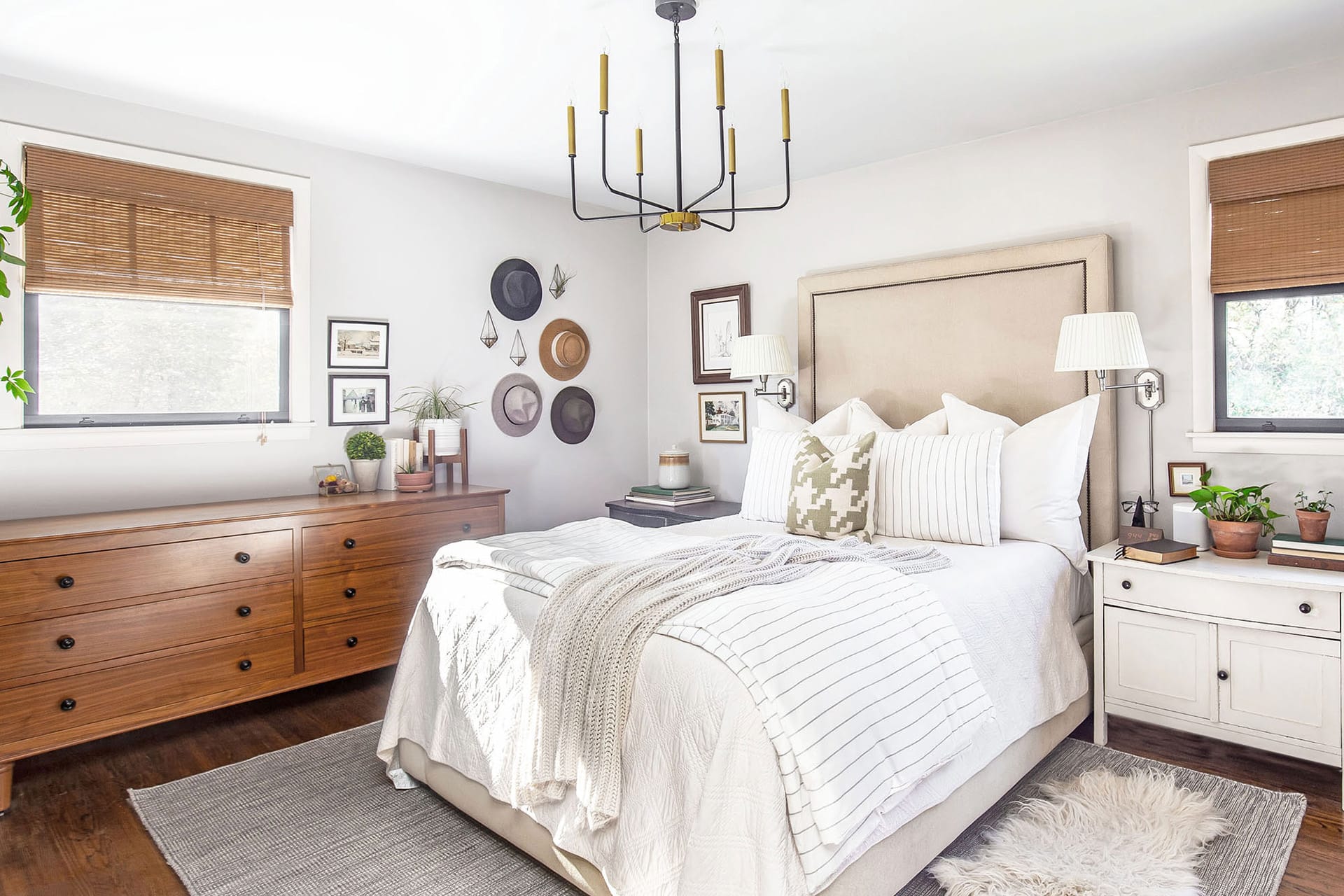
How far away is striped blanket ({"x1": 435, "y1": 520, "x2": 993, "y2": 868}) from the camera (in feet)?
5.26

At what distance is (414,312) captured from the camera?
3.99 meters

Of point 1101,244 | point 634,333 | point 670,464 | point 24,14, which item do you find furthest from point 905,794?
point 634,333

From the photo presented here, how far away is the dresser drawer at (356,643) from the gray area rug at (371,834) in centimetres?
47

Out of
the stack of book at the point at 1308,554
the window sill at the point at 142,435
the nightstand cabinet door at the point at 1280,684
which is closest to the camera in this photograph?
the nightstand cabinet door at the point at 1280,684

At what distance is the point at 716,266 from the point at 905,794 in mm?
3504

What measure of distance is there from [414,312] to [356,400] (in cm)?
55

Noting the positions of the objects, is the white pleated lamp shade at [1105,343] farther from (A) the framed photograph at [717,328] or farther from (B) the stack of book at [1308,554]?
(A) the framed photograph at [717,328]

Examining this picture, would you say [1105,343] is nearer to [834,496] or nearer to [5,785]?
[834,496]

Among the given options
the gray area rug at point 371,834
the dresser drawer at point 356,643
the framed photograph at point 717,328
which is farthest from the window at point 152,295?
the framed photograph at point 717,328

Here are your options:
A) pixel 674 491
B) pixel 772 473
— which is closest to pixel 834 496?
pixel 772 473

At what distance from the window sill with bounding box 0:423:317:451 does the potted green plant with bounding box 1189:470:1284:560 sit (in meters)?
3.68

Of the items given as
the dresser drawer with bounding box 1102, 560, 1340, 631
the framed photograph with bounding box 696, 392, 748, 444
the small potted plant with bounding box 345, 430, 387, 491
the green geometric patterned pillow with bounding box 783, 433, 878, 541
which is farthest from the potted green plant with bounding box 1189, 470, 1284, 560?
the small potted plant with bounding box 345, 430, 387, 491

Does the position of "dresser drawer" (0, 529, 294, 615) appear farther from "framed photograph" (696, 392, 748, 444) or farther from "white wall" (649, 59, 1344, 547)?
"white wall" (649, 59, 1344, 547)

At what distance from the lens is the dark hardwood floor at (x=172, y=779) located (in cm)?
211
